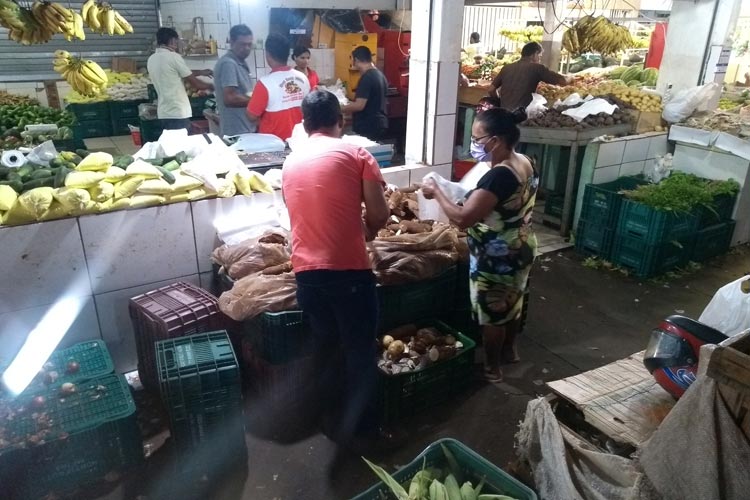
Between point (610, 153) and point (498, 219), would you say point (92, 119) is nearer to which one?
point (610, 153)

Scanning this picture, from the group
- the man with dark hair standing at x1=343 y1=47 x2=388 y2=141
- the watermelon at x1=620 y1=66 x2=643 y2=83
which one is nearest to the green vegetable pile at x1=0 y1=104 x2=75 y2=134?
the man with dark hair standing at x1=343 y1=47 x2=388 y2=141

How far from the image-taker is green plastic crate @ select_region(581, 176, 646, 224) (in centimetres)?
555

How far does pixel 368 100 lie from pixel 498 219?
11.5 feet

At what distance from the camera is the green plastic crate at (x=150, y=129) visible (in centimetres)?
806

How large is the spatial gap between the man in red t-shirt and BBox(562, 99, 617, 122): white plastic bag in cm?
420

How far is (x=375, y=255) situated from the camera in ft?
11.4

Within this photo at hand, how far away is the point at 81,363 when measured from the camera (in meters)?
3.24

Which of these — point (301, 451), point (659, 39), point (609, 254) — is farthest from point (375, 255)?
point (659, 39)

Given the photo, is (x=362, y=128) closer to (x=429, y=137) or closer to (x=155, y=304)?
(x=429, y=137)

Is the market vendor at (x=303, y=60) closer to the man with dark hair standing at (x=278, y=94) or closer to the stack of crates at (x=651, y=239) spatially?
the man with dark hair standing at (x=278, y=94)

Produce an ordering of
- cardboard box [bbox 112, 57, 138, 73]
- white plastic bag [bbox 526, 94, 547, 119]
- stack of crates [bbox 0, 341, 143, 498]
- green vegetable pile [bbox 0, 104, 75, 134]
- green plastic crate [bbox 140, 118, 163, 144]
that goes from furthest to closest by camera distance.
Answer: cardboard box [bbox 112, 57, 138, 73]
green plastic crate [bbox 140, 118, 163, 144]
green vegetable pile [bbox 0, 104, 75, 134]
white plastic bag [bbox 526, 94, 547, 119]
stack of crates [bbox 0, 341, 143, 498]

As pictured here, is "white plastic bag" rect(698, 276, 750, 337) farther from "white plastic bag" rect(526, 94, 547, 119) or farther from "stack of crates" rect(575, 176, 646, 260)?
"white plastic bag" rect(526, 94, 547, 119)

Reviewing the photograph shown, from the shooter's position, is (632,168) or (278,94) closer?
(278,94)

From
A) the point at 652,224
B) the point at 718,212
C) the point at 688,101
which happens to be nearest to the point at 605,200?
the point at 652,224
